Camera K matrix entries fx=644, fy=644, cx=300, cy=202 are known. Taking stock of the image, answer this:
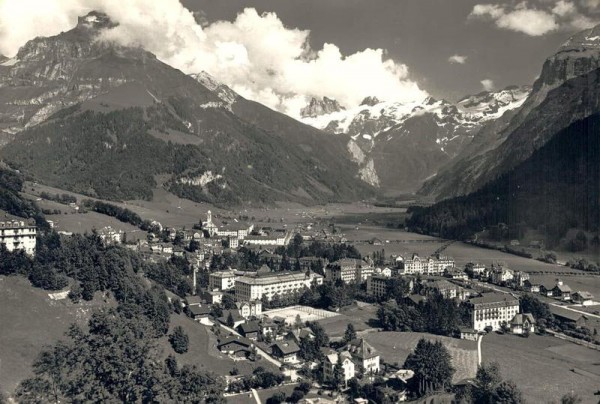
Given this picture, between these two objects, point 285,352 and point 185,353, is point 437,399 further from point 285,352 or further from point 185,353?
point 185,353

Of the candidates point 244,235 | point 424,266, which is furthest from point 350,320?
point 244,235

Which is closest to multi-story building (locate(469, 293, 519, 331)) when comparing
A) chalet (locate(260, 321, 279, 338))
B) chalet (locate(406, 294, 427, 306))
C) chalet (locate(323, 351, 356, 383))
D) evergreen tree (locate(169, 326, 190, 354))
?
chalet (locate(406, 294, 427, 306))

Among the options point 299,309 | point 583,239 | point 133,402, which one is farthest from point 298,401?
point 583,239

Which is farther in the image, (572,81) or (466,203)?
(572,81)

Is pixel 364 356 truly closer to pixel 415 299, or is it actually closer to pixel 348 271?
pixel 415 299

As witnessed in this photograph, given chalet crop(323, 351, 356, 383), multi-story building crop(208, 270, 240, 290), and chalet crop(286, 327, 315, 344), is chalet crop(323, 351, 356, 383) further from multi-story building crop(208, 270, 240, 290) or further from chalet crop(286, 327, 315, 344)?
multi-story building crop(208, 270, 240, 290)

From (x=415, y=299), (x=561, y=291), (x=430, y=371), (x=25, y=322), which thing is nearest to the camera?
(x=430, y=371)

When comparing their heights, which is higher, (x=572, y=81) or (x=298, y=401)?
(x=572, y=81)
